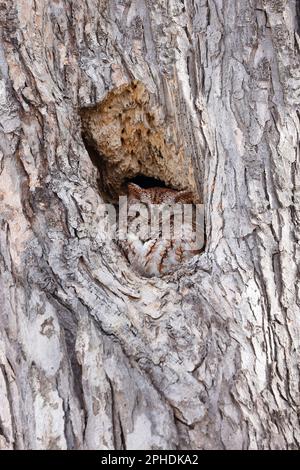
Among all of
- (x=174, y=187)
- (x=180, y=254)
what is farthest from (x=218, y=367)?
(x=174, y=187)

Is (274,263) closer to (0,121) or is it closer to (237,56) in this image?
(237,56)

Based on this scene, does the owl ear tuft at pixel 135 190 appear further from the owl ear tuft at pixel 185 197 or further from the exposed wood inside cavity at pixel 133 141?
the owl ear tuft at pixel 185 197

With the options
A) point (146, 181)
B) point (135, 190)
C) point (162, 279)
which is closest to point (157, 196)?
point (135, 190)

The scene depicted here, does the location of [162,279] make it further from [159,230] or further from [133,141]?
[133,141]

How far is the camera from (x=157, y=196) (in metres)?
2.88

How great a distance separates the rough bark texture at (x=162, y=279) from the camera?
1.72 m

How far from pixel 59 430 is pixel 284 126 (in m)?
1.26

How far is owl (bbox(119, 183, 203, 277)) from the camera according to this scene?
256cm

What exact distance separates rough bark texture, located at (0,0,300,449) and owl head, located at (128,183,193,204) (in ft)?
1.11

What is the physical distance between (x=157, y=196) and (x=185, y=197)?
176mm

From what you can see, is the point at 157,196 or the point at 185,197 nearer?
the point at 185,197

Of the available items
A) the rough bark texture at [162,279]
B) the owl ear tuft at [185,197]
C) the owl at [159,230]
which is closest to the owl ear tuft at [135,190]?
the owl at [159,230]

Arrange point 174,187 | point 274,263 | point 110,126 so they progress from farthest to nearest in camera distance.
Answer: point 174,187 → point 110,126 → point 274,263

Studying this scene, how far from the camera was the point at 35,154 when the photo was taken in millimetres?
2047
